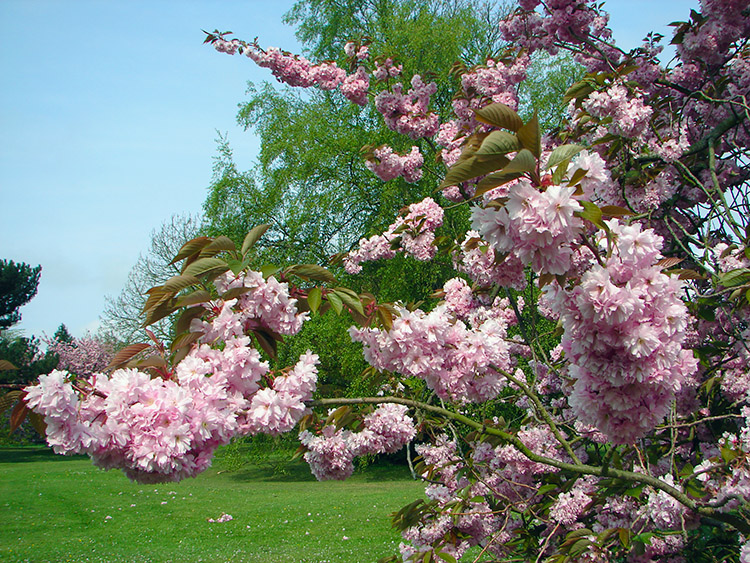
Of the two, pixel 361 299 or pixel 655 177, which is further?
pixel 655 177

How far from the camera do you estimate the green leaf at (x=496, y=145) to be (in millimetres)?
1127

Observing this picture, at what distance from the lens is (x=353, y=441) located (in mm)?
2512

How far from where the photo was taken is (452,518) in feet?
8.87

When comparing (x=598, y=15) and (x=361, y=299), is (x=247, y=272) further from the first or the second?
(x=598, y=15)

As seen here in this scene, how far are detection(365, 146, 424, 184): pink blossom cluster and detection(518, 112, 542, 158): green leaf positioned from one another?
393cm

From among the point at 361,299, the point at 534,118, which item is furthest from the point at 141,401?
the point at 534,118

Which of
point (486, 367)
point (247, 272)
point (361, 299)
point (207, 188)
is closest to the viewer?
point (247, 272)

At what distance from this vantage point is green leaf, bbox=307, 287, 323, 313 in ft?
5.21

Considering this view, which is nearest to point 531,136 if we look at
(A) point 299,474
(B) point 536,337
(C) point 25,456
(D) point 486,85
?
(B) point 536,337

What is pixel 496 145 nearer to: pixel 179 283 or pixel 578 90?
pixel 179 283

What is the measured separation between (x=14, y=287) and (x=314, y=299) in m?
27.4

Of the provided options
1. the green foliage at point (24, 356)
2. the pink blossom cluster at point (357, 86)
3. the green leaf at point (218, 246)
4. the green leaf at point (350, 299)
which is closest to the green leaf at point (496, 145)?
the green leaf at point (350, 299)

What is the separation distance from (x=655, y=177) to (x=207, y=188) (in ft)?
42.4

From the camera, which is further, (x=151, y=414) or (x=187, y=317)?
(x=187, y=317)
